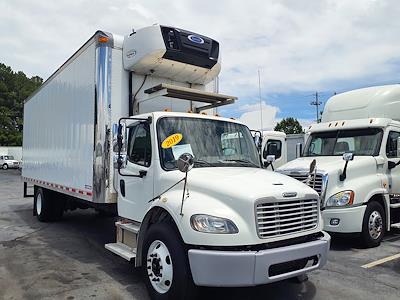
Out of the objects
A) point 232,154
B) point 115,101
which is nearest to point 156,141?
point 232,154

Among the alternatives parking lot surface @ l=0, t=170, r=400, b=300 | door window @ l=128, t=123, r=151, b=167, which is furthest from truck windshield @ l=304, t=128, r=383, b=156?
door window @ l=128, t=123, r=151, b=167

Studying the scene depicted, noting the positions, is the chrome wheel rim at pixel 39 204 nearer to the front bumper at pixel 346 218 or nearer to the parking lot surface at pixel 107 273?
the parking lot surface at pixel 107 273

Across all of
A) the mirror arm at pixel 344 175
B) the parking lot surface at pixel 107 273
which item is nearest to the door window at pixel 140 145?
the parking lot surface at pixel 107 273

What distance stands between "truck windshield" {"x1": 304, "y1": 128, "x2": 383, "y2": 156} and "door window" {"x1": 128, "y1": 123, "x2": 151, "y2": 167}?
4.93 metres

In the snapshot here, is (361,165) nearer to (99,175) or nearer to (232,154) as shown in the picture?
(232,154)

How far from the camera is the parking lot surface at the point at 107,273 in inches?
195

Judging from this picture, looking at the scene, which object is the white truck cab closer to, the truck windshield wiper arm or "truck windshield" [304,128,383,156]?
"truck windshield" [304,128,383,156]

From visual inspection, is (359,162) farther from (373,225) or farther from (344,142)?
(373,225)

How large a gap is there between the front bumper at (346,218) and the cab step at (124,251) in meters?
3.84

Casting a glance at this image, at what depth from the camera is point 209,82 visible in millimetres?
7602

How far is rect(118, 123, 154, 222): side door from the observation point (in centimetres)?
527

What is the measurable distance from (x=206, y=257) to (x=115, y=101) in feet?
11.5

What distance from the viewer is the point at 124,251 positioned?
542cm

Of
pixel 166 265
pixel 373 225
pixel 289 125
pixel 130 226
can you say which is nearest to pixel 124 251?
pixel 130 226
